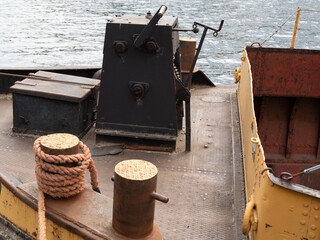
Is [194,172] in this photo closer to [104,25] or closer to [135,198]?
[135,198]

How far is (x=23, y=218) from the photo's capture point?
159 inches

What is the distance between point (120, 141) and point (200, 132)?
5.02ft

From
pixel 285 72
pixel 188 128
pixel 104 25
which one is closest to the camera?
pixel 188 128

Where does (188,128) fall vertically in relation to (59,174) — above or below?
below

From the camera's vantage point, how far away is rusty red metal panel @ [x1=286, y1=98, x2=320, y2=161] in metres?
9.53

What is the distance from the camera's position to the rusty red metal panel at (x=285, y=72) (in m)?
9.18

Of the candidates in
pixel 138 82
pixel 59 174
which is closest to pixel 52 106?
pixel 138 82

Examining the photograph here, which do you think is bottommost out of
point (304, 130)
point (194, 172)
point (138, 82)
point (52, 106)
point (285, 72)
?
point (304, 130)

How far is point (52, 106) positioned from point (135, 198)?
3596 millimetres

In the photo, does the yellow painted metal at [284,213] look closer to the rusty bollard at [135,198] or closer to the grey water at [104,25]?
the rusty bollard at [135,198]

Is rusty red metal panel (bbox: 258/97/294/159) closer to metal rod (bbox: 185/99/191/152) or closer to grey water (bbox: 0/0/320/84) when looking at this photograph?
metal rod (bbox: 185/99/191/152)

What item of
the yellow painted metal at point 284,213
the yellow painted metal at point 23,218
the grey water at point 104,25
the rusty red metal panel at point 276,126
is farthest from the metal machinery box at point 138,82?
the grey water at point 104,25

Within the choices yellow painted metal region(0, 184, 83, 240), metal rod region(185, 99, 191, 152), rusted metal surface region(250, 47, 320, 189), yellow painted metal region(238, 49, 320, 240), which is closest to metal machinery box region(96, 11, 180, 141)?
metal rod region(185, 99, 191, 152)

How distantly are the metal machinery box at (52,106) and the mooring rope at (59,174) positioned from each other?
281cm
